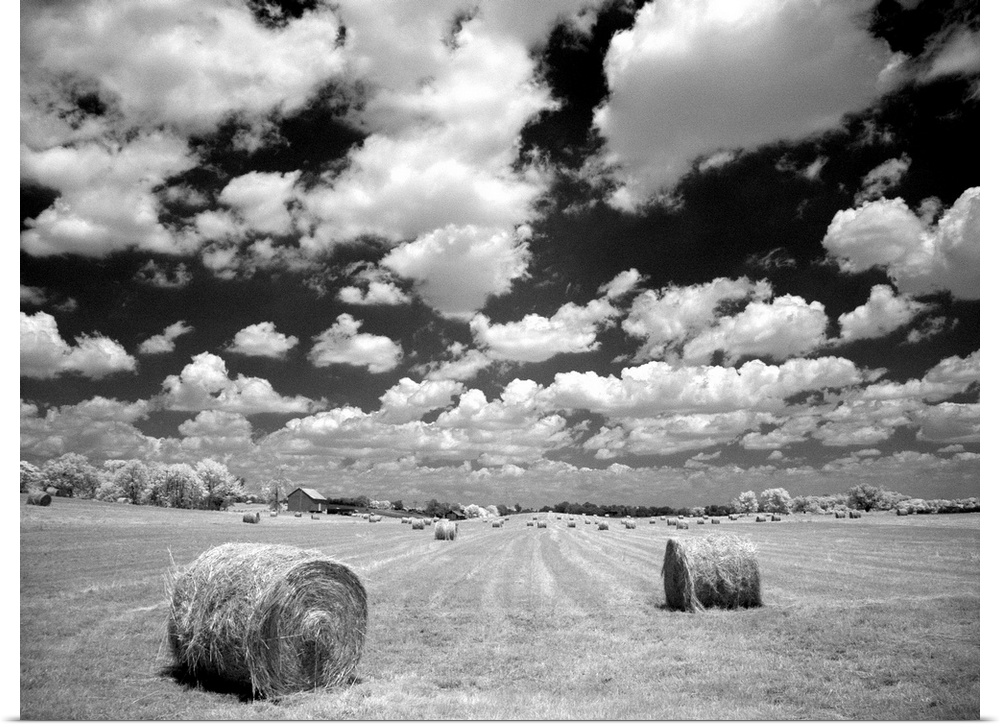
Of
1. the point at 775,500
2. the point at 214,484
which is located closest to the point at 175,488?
the point at 214,484

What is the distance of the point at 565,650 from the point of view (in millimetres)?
10102

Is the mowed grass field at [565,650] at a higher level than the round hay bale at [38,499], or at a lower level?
lower

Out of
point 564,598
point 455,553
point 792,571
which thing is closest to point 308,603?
point 564,598

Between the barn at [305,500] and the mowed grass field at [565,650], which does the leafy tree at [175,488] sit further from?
the mowed grass field at [565,650]

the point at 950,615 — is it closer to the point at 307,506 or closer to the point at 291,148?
the point at 291,148

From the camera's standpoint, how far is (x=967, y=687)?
8.11m

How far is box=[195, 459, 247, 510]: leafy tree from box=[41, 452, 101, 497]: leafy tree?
13.7 metres

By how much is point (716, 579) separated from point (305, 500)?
129649mm

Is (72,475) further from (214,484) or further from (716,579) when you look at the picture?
(716,579)

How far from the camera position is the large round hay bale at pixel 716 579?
570 inches

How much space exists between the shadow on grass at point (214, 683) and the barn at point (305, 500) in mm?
122699

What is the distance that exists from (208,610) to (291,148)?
875 centimetres

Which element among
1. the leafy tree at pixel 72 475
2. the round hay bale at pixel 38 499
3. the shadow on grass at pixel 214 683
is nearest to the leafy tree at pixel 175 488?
the leafy tree at pixel 72 475

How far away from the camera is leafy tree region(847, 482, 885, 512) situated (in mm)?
78844
